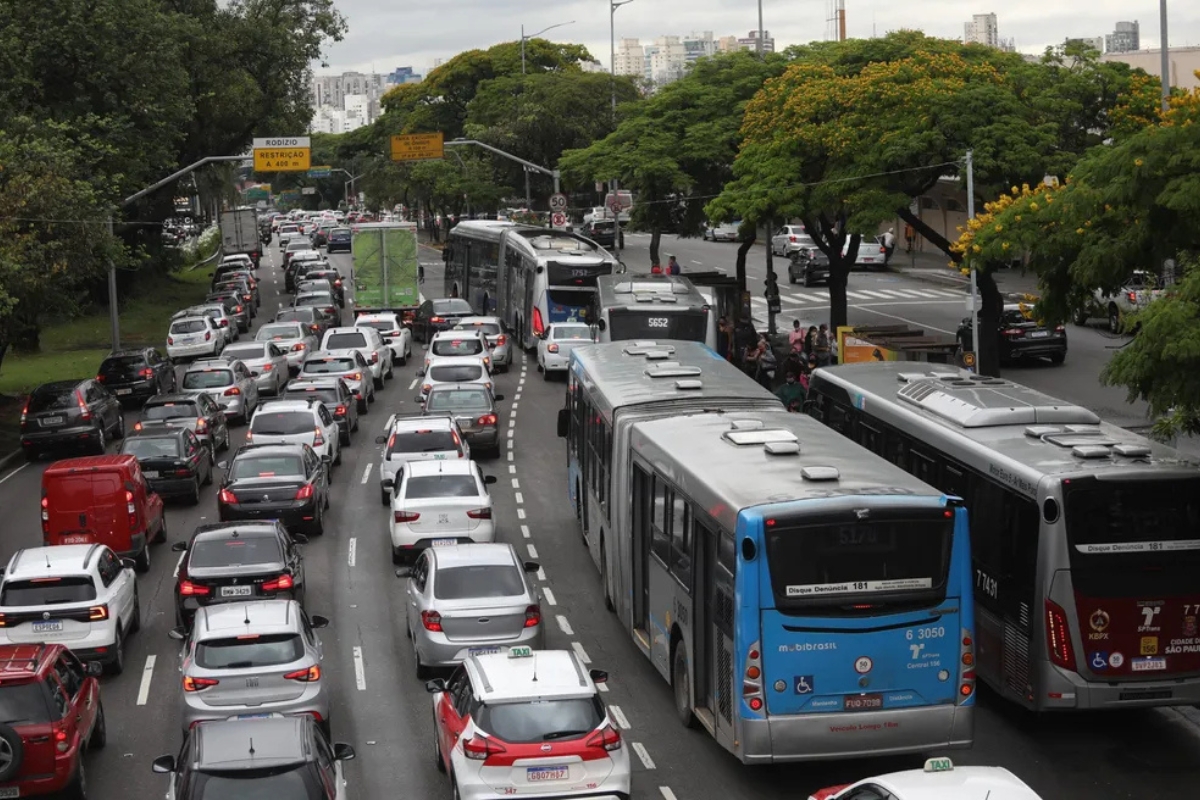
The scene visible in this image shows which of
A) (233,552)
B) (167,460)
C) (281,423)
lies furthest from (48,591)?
(281,423)

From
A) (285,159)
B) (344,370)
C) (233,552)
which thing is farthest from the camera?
(285,159)

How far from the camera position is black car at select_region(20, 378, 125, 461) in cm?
3516

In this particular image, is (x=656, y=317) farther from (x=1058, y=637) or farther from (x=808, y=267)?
(x=808, y=267)

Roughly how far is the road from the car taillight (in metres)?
1.13

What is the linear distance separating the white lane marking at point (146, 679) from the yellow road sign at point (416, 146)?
4940 cm

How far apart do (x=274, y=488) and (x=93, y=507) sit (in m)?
3.23

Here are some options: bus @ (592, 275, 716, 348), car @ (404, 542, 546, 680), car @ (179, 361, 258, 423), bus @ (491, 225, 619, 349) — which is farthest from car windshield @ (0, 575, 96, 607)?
bus @ (491, 225, 619, 349)

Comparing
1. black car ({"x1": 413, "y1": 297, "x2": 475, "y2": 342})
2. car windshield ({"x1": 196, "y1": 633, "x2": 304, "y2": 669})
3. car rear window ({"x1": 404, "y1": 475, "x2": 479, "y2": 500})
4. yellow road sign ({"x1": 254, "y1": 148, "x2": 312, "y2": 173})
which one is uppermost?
yellow road sign ({"x1": 254, "y1": 148, "x2": 312, "y2": 173})

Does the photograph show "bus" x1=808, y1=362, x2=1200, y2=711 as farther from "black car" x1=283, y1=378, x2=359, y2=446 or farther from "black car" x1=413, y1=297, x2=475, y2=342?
"black car" x1=413, y1=297, x2=475, y2=342

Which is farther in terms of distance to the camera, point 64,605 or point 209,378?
point 209,378

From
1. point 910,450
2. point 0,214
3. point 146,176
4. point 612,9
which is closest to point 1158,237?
point 910,450

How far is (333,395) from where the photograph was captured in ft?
120

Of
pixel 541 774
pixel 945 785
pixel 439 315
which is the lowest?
pixel 541 774

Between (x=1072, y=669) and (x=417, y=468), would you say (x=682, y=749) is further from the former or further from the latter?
(x=417, y=468)
